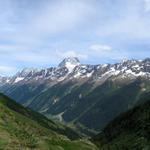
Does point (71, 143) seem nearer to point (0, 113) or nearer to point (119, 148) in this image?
point (119, 148)

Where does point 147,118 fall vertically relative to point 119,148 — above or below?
above

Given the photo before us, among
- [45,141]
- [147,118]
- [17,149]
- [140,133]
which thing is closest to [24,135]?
[45,141]

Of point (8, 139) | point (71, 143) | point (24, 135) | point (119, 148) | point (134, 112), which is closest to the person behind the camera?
point (8, 139)

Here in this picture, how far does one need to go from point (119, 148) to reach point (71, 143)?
1970 cm

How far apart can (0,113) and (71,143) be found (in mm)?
29748

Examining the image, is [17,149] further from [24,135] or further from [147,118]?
[147,118]

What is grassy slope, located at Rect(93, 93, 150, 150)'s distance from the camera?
96.2 metres

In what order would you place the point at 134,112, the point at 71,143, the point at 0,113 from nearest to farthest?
the point at 71,143
the point at 0,113
the point at 134,112

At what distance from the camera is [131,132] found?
122 m

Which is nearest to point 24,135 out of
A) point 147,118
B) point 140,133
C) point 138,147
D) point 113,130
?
point 138,147

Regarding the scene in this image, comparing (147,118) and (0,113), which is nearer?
Result: (0,113)

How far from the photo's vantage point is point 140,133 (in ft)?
356

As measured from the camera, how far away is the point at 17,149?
210 feet

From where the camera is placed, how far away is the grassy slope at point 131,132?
316 feet
